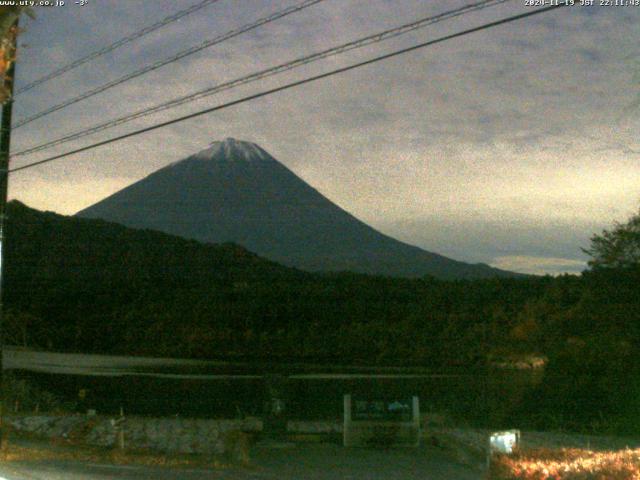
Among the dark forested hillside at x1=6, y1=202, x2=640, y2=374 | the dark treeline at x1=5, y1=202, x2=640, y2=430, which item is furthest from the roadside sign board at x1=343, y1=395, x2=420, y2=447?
the dark forested hillside at x1=6, y1=202, x2=640, y2=374

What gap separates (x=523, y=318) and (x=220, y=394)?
60.3ft

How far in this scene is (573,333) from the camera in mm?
32438

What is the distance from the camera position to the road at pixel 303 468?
36.9 ft

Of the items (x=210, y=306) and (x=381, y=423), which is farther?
(x=210, y=306)

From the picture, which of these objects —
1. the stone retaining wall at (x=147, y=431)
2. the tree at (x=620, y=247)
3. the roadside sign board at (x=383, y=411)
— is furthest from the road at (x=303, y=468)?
the tree at (x=620, y=247)

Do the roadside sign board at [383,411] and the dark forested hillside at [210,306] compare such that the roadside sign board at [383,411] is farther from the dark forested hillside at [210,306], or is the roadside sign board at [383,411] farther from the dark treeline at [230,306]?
the dark forested hillside at [210,306]

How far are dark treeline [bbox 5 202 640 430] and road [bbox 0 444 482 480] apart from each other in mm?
24253

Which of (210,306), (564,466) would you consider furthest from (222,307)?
(564,466)

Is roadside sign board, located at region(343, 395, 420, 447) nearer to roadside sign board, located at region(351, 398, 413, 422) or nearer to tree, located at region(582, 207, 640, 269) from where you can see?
roadside sign board, located at region(351, 398, 413, 422)

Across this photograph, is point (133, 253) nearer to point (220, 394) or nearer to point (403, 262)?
point (220, 394)

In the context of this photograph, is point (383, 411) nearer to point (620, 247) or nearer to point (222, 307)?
point (620, 247)

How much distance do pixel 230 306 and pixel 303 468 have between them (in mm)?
54850

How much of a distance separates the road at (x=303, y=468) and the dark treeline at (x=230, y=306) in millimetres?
24253

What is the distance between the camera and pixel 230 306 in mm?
68125
